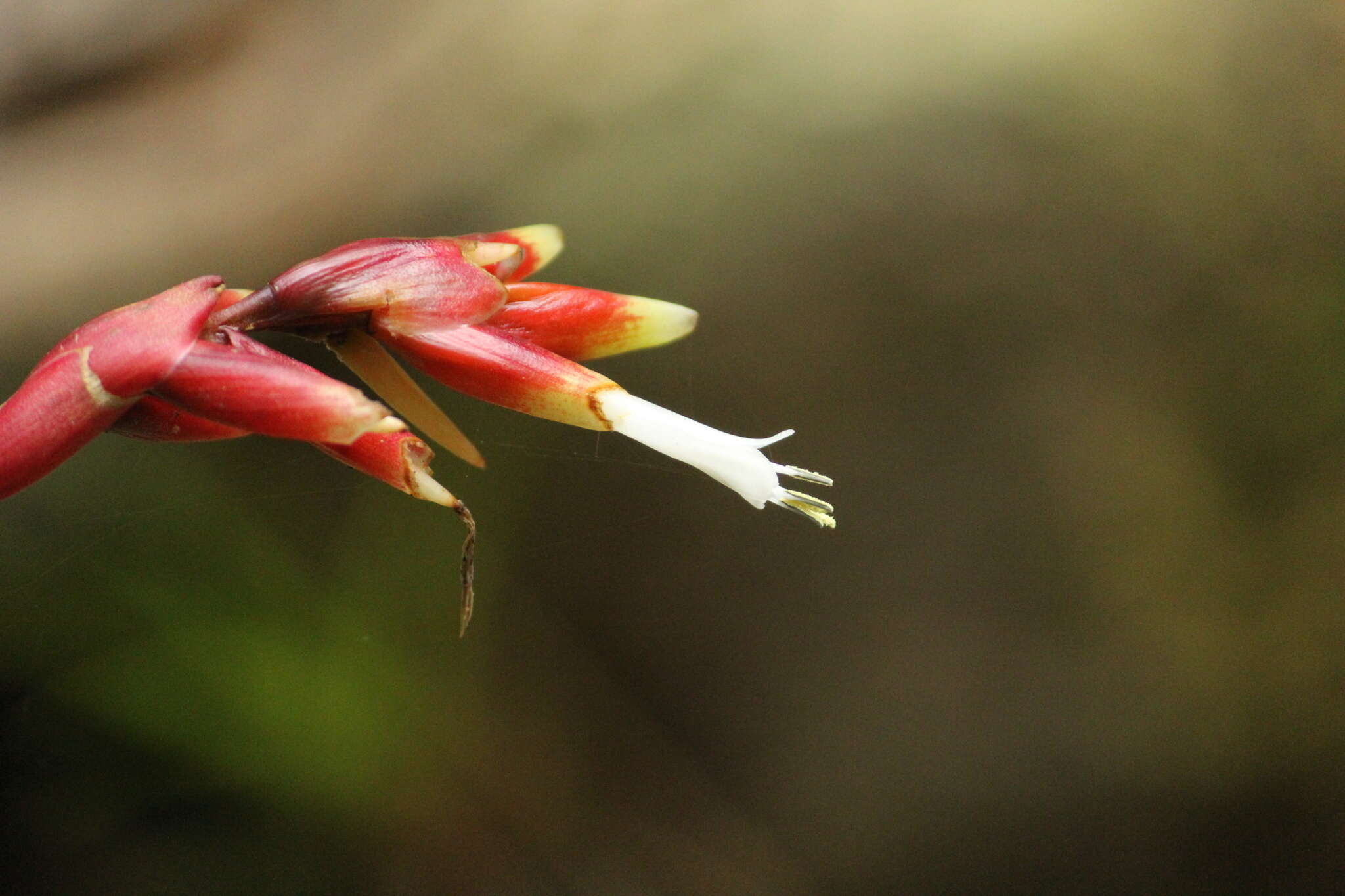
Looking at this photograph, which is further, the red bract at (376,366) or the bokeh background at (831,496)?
the bokeh background at (831,496)

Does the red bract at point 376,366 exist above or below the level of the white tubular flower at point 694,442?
above

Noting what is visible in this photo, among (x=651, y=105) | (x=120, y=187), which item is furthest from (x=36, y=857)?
(x=651, y=105)

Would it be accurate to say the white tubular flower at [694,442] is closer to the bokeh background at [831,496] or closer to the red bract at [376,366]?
the red bract at [376,366]

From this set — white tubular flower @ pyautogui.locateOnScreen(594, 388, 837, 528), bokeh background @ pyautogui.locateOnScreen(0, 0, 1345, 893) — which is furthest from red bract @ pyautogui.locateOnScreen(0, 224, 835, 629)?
bokeh background @ pyautogui.locateOnScreen(0, 0, 1345, 893)

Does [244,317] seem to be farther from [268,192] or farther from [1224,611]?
[1224,611]

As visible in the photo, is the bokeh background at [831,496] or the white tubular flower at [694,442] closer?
the white tubular flower at [694,442]

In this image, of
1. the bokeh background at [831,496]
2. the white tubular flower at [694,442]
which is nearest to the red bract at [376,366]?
the white tubular flower at [694,442]

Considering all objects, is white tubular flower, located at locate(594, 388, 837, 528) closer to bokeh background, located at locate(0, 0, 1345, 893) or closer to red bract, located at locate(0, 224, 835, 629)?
red bract, located at locate(0, 224, 835, 629)
